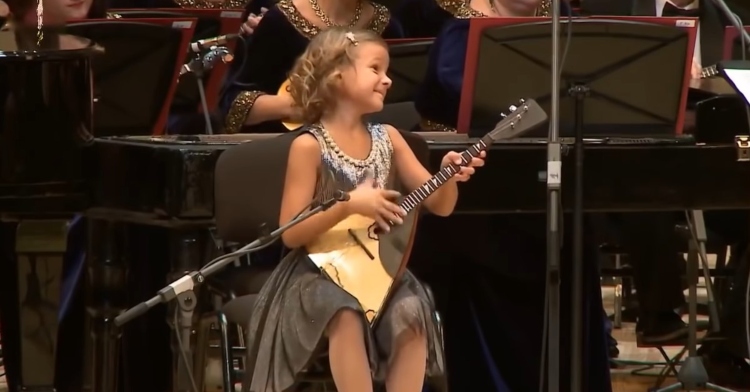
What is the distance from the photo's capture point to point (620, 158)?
316 cm

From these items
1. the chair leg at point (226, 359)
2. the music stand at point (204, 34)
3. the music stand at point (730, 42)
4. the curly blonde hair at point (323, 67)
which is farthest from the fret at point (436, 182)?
the music stand at point (730, 42)

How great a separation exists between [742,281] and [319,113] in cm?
216

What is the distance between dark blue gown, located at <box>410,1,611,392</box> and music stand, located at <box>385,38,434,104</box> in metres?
0.26

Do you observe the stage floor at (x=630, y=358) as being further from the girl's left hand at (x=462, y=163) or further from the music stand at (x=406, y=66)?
the girl's left hand at (x=462, y=163)

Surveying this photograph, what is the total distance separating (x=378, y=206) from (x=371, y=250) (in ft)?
0.50

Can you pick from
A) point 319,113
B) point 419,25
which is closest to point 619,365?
point 419,25

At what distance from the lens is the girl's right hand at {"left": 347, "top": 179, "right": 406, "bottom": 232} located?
8.95 ft

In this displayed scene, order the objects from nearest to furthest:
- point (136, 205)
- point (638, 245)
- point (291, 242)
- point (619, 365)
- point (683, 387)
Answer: point (291, 242) < point (136, 205) < point (683, 387) < point (638, 245) < point (619, 365)

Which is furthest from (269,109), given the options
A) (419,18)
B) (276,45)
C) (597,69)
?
(597,69)

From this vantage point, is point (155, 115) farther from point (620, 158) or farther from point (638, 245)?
point (638, 245)

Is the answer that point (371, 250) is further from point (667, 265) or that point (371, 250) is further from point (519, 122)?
point (667, 265)

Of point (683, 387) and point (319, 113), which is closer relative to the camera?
point (319, 113)

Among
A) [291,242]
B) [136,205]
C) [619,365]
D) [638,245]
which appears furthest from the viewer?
[619,365]

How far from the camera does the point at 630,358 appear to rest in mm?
5031
